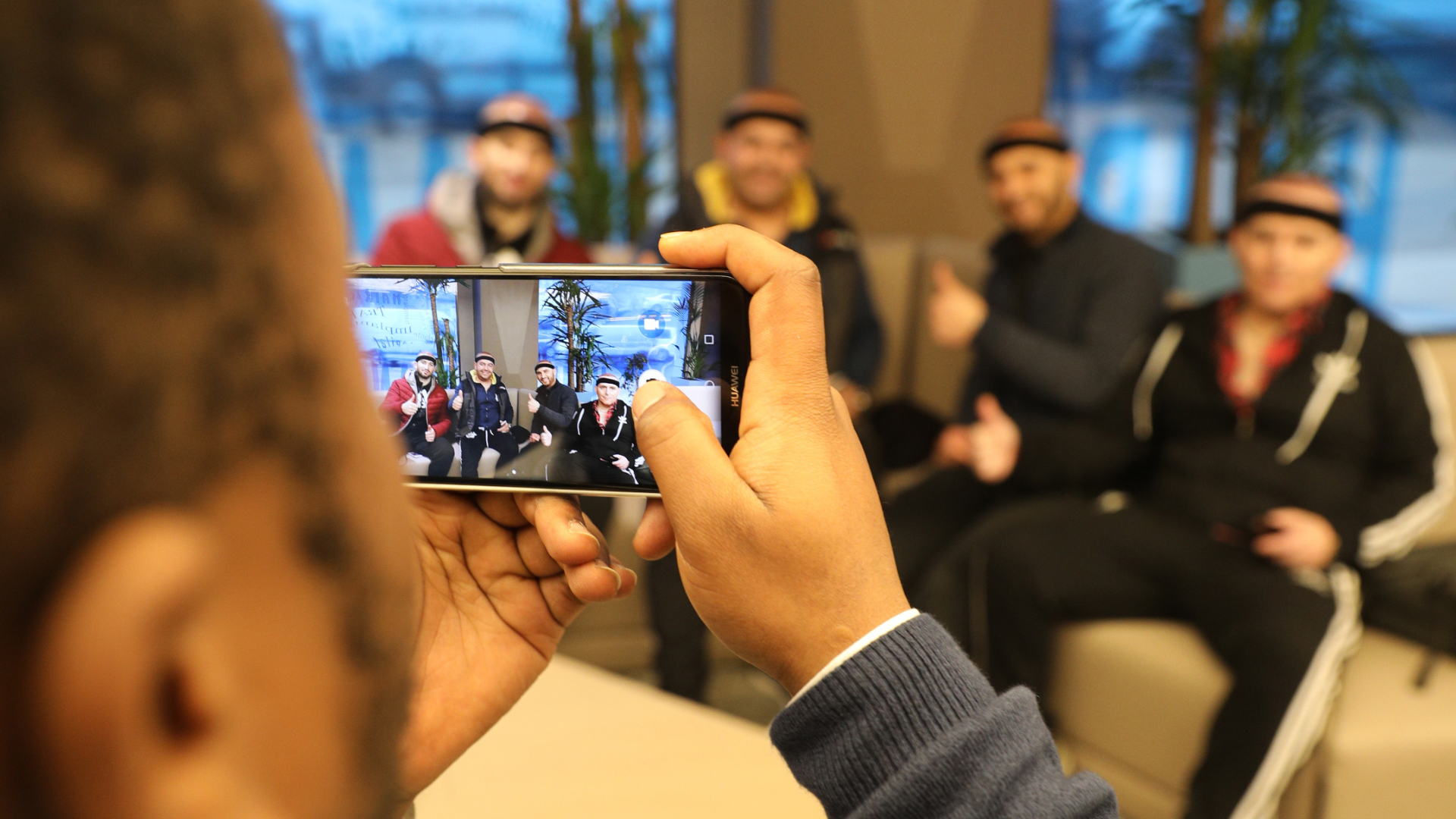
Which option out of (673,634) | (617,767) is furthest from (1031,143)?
(617,767)

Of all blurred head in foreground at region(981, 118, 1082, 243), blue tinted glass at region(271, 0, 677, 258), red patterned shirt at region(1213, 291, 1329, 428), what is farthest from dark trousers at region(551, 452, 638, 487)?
blue tinted glass at region(271, 0, 677, 258)

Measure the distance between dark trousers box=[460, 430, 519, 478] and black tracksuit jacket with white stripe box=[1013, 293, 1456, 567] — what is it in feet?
5.27

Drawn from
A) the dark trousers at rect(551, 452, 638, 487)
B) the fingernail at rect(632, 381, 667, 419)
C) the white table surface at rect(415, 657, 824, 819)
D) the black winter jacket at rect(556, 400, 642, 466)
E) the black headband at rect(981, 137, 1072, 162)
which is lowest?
the white table surface at rect(415, 657, 824, 819)

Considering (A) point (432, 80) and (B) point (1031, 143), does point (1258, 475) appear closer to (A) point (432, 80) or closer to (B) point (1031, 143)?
(B) point (1031, 143)

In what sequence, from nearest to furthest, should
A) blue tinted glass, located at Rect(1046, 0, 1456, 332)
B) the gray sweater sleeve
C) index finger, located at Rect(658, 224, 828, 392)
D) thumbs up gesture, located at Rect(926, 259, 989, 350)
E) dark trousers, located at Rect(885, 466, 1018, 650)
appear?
the gray sweater sleeve
index finger, located at Rect(658, 224, 828, 392)
dark trousers, located at Rect(885, 466, 1018, 650)
thumbs up gesture, located at Rect(926, 259, 989, 350)
blue tinted glass, located at Rect(1046, 0, 1456, 332)

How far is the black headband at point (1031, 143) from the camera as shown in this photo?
99.2 inches

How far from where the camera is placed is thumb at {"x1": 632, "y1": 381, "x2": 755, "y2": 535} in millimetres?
599

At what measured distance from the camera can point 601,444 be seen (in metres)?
0.75

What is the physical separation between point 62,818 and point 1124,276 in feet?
8.03

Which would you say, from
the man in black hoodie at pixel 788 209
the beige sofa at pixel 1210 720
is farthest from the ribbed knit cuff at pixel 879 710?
the man in black hoodie at pixel 788 209

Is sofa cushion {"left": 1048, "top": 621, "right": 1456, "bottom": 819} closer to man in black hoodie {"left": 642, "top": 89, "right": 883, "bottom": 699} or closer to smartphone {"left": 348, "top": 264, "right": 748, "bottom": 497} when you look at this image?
man in black hoodie {"left": 642, "top": 89, "right": 883, "bottom": 699}

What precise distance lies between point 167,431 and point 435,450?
21.8 inches

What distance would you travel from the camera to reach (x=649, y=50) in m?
4.14

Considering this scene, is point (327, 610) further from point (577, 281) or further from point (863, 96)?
point (863, 96)
